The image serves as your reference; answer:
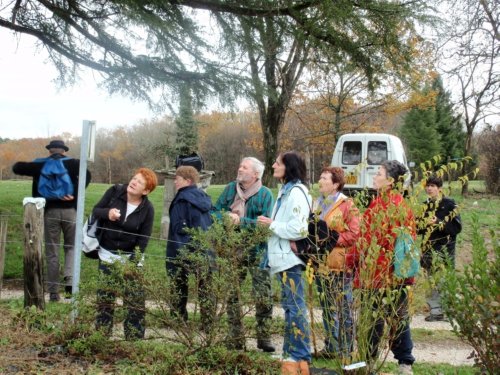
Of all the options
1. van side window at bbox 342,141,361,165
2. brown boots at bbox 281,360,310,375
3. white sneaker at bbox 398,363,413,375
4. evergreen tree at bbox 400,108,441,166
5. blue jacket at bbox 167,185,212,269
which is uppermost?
evergreen tree at bbox 400,108,441,166

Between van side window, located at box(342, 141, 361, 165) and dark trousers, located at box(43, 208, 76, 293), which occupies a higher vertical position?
van side window, located at box(342, 141, 361, 165)

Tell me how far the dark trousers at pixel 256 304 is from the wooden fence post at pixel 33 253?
1863mm

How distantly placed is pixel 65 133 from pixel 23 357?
62.9 meters

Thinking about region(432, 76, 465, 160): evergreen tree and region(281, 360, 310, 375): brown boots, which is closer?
region(281, 360, 310, 375): brown boots

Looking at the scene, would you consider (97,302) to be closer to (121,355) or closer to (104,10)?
(121,355)

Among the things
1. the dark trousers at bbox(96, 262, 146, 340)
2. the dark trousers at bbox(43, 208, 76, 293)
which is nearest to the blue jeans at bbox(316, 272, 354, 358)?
the dark trousers at bbox(96, 262, 146, 340)

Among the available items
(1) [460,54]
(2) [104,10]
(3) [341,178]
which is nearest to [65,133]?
(1) [460,54]

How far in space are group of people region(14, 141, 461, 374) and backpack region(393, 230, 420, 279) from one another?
0.06 metres

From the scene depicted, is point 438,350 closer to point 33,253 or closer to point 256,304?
point 256,304

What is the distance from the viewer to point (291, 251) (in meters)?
4.16

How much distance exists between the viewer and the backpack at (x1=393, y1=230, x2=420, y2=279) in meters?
3.38

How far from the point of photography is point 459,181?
3.57 m

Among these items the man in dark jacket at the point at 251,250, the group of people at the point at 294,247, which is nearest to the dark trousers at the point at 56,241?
the group of people at the point at 294,247

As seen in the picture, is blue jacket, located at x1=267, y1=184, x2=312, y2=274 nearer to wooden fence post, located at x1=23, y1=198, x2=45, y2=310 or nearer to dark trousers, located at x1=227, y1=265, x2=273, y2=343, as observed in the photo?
dark trousers, located at x1=227, y1=265, x2=273, y2=343
